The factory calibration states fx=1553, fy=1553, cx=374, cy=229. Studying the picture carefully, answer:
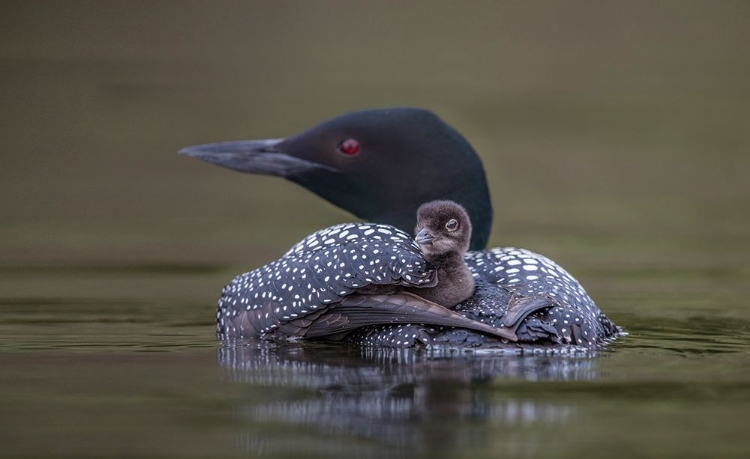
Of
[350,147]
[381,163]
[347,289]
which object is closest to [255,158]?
[350,147]

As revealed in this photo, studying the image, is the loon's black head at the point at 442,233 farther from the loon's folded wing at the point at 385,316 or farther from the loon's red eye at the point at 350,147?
the loon's red eye at the point at 350,147

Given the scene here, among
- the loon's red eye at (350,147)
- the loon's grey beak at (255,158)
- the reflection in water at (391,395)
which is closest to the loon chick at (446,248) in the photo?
the reflection in water at (391,395)

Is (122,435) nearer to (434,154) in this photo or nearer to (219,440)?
(219,440)

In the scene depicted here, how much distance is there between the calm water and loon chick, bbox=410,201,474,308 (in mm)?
317

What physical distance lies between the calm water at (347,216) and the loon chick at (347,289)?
0.12 metres

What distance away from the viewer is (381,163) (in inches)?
267

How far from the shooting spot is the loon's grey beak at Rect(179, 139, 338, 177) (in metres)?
6.99

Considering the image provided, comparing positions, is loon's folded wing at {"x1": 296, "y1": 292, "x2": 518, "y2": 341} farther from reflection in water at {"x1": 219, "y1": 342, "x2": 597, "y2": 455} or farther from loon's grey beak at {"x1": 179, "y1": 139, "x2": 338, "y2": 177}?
loon's grey beak at {"x1": 179, "y1": 139, "x2": 338, "y2": 177}

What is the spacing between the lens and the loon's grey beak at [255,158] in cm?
699

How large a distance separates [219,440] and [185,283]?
3.65 m

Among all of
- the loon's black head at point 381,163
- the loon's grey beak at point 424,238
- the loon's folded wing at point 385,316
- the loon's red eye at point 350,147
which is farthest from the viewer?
the loon's red eye at point 350,147

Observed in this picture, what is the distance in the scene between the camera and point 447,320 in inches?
208

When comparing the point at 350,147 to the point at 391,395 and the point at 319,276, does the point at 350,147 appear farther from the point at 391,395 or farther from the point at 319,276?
the point at 391,395

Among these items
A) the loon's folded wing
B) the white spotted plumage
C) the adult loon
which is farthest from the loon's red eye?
the loon's folded wing
